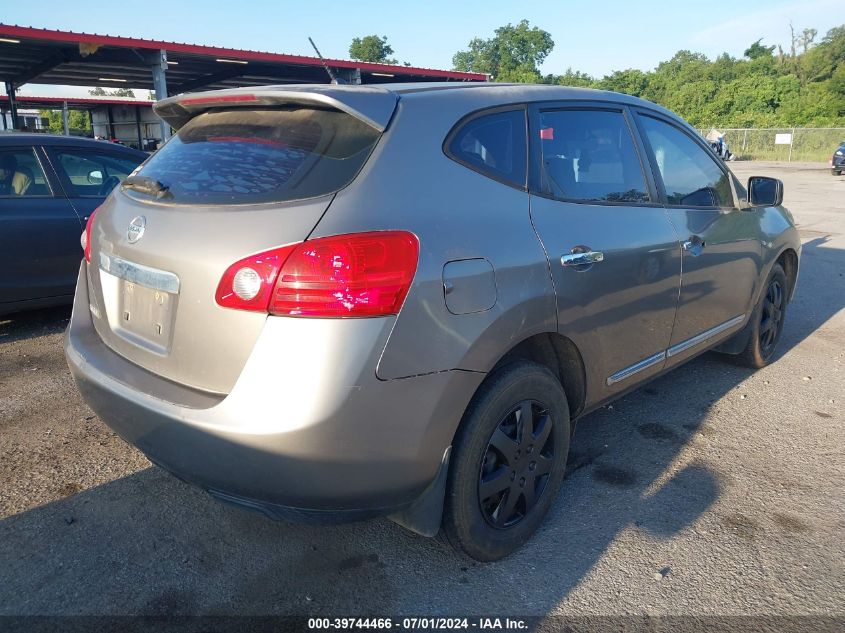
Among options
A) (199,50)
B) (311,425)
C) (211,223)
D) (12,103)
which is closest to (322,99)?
(211,223)

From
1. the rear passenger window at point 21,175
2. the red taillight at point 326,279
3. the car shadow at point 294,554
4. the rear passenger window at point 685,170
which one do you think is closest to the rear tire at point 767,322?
the rear passenger window at point 685,170

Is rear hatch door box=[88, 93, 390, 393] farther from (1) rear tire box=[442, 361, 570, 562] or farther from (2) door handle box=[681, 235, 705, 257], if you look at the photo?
(2) door handle box=[681, 235, 705, 257]

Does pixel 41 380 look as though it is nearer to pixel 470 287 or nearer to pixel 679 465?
pixel 470 287

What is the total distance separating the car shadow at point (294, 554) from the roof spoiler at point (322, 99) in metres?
1.62

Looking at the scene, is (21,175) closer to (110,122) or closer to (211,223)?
(211,223)

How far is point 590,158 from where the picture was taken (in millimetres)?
3057

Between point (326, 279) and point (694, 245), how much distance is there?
2.31 m

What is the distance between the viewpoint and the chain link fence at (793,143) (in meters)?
37.8

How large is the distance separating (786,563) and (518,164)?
6.14 ft

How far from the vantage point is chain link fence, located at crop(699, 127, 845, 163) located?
1489 inches

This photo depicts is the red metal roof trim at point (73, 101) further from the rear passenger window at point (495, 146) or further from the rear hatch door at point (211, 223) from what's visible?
the rear passenger window at point (495, 146)

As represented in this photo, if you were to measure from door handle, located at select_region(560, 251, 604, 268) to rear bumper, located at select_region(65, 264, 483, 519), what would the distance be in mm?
654

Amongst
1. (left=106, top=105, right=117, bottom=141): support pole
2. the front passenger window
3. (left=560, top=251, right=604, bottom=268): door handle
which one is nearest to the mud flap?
(left=560, top=251, right=604, bottom=268): door handle

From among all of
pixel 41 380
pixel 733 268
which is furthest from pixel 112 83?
pixel 733 268
